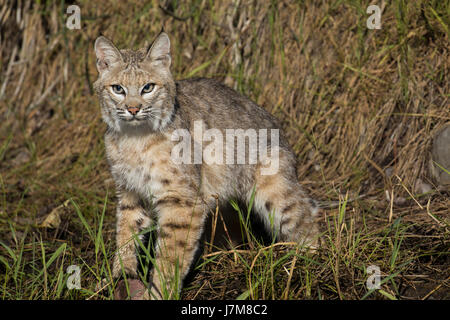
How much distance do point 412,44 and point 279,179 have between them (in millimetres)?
1854

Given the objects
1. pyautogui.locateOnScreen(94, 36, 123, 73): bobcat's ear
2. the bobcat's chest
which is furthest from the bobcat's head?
the bobcat's chest

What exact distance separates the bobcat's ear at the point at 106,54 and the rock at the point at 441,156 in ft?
8.14

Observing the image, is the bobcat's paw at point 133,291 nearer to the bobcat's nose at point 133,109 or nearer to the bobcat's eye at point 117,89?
the bobcat's nose at point 133,109

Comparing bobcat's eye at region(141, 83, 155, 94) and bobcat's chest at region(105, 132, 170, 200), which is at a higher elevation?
bobcat's eye at region(141, 83, 155, 94)

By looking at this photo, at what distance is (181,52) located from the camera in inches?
218

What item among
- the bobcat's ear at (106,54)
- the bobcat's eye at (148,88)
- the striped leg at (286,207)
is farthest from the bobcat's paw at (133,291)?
the bobcat's ear at (106,54)

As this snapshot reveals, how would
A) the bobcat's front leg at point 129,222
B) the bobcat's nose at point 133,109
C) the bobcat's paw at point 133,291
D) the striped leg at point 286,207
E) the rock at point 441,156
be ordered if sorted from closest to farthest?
the bobcat's paw at point 133,291, the bobcat's nose at point 133,109, the bobcat's front leg at point 129,222, the striped leg at point 286,207, the rock at point 441,156

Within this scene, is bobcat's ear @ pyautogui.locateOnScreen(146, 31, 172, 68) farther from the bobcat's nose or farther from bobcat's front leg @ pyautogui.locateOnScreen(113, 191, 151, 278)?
bobcat's front leg @ pyautogui.locateOnScreen(113, 191, 151, 278)

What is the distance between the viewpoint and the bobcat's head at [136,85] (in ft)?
10.9

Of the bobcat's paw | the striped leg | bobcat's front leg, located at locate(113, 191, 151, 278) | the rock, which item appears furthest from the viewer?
the rock

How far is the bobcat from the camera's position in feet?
10.9

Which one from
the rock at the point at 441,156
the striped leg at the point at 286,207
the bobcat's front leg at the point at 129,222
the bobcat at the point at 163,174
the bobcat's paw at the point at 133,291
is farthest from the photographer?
the rock at the point at 441,156
